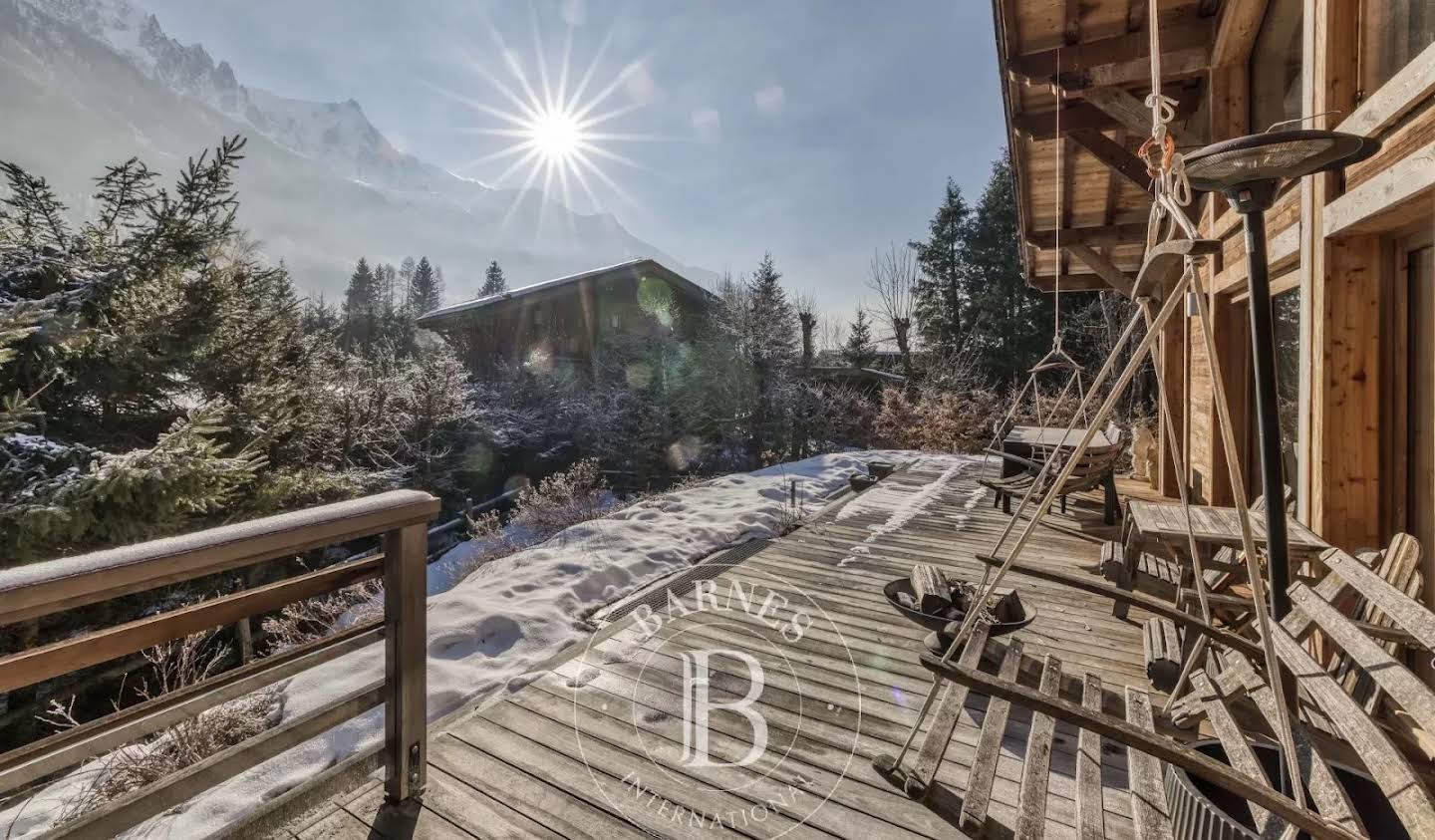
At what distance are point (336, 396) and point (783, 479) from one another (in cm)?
702

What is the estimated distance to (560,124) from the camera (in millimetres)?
36906

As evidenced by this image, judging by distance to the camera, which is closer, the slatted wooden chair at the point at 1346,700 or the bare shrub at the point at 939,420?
the slatted wooden chair at the point at 1346,700

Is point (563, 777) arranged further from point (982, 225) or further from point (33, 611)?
point (982, 225)

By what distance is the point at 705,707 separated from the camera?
94.7 inches

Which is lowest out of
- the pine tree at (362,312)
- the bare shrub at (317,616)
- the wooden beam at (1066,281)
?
the bare shrub at (317,616)

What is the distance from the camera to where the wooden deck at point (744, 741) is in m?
1.81

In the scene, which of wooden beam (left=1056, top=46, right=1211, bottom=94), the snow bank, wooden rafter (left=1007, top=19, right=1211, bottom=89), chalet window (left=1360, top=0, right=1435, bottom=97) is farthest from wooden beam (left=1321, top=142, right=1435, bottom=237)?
the snow bank

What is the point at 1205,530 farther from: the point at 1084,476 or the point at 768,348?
the point at 768,348

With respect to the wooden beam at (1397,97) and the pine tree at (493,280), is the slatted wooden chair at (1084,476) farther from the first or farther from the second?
the pine tree at (493,280)

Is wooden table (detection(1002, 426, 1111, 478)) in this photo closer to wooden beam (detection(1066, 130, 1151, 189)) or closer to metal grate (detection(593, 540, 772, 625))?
wooden beam (detection(1066, 130, 1151, 189))

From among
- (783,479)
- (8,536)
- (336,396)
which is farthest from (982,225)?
(8,536)

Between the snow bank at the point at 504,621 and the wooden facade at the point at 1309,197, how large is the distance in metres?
3.06

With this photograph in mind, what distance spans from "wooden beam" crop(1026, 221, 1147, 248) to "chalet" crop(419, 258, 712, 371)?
36.7 feet

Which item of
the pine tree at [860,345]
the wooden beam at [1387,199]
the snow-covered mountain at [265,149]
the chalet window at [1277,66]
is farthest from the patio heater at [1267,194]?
the snow-covered mountain at [265,149]
